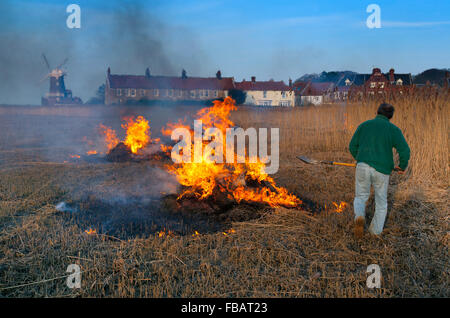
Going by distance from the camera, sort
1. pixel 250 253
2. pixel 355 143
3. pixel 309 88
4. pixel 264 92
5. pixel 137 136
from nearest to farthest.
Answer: pixel 250 253 < pixel 355 143 < pixel 137 136 < pixel 264 92 < pixel 309 88

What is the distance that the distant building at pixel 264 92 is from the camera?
193ft

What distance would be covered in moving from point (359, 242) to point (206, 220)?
2948 mm

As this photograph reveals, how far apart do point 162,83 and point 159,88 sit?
98 centimetres

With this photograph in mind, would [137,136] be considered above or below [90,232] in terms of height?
above

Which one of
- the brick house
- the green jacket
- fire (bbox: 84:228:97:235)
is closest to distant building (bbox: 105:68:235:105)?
the brick house

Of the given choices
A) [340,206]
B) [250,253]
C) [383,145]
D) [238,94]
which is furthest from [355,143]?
[238,94]

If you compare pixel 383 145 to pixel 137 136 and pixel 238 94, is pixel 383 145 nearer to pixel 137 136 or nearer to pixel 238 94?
pixel 137 136

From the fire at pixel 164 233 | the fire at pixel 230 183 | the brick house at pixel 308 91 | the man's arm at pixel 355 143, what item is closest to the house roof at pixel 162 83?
the brick house at pixel 308 91

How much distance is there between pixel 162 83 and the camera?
176ft

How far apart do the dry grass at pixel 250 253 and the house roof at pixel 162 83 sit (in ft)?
150

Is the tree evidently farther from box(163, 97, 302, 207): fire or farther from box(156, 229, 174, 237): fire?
box(156, 229, 174, 237): fire

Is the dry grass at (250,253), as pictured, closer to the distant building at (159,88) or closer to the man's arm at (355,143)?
the man's arm at (355,143)

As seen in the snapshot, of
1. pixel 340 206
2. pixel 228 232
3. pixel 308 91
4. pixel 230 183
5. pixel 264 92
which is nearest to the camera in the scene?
pixel 228 232

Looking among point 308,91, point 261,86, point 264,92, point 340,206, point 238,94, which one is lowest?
point 340,206
